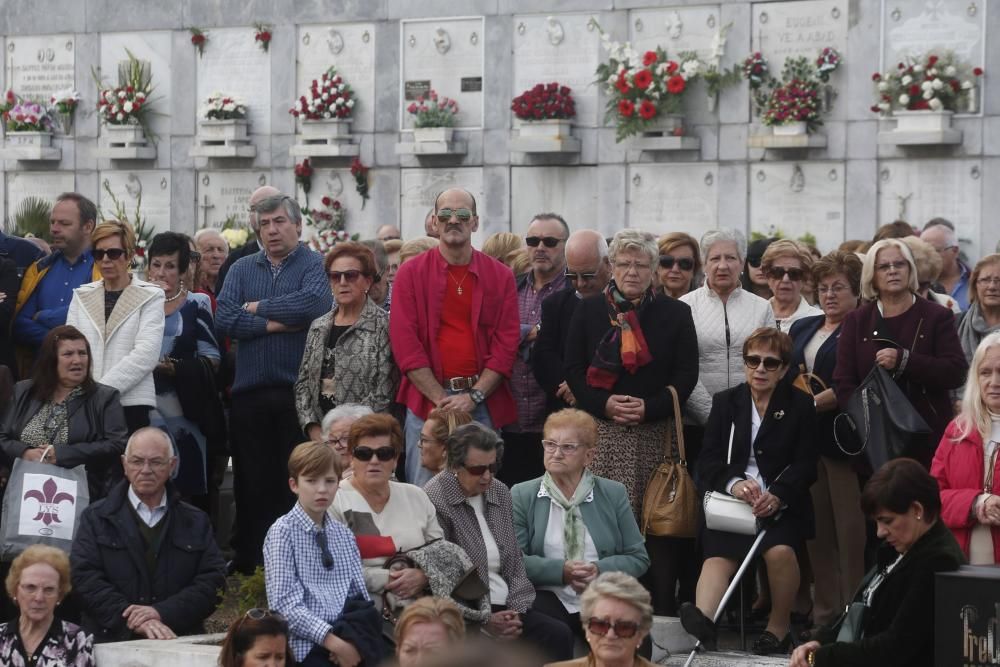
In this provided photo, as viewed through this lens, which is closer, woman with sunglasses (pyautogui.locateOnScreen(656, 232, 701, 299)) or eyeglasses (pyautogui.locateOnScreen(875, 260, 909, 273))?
eyeglasses (pyautogui.locateOnScreen(875, 260, 909, 273))

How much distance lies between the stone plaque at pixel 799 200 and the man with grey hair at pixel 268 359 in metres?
7.73

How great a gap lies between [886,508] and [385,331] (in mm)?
3222

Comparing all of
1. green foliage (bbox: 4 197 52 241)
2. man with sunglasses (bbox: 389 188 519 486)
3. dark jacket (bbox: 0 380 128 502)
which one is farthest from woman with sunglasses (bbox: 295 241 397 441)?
green foliage (bbox: 4 197 52 241)

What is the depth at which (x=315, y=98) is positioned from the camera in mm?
17969

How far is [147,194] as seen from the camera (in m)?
19.0

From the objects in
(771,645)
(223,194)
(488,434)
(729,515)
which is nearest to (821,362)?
(729,515)

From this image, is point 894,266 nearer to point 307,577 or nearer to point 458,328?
point 458,328

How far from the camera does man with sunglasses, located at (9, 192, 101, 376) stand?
9453 mm

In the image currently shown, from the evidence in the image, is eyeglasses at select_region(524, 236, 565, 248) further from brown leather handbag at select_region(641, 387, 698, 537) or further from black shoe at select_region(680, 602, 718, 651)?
black shoe at select_region(680, 602, 718, 651)

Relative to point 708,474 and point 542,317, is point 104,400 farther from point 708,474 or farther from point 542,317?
point 708,474

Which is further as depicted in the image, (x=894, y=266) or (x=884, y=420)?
(x=894, y=266)

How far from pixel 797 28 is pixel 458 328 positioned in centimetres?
830

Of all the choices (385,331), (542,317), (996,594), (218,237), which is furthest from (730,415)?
(218,237)

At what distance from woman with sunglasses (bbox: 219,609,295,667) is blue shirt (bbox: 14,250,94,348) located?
3253 mm
